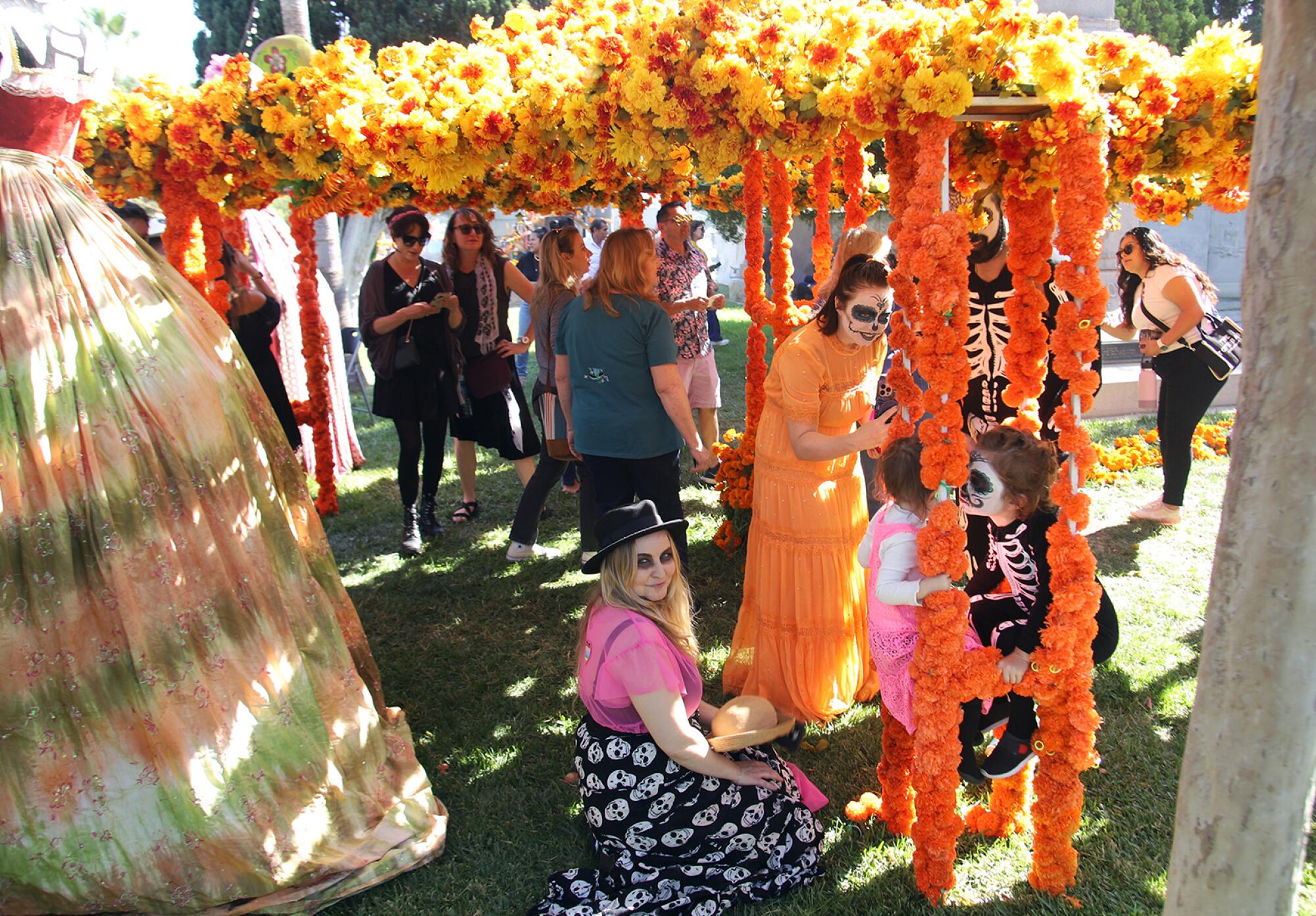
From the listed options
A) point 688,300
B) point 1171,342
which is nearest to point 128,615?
point 688,300

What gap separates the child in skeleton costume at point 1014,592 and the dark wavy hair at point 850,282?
79 cm

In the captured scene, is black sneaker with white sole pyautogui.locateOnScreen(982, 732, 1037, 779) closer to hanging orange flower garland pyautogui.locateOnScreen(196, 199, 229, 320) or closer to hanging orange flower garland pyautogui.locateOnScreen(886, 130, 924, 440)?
hanging orange flower garland pyautogui.locateOnScreen(886, 130, 924, 440)

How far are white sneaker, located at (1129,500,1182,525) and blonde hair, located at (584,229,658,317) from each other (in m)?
3.89

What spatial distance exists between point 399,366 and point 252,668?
2999 millimetres

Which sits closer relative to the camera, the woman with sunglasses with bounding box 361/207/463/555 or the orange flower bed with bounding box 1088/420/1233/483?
the woman with sunglasses with bounding box 361/207/463/555

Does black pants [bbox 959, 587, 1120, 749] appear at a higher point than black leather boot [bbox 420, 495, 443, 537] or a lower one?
higher

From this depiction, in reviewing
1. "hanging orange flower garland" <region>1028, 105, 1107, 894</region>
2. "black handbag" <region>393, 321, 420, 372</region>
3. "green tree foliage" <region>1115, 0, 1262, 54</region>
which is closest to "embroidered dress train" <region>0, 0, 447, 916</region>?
"hanging orange flower garland" <region>1028, 105, 1107, 894</region>

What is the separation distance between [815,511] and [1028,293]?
1160mm

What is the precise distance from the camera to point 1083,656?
252 centimetres

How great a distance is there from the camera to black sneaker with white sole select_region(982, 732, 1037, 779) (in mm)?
2768

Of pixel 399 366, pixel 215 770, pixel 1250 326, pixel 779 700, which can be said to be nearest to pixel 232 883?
pixel 215 770

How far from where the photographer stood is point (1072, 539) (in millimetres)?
2508

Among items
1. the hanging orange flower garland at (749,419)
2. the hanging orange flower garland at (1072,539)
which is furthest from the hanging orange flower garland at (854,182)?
the hanging orange flower garland at (1072,539)

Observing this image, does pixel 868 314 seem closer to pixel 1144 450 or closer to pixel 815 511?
pixel 815 511
